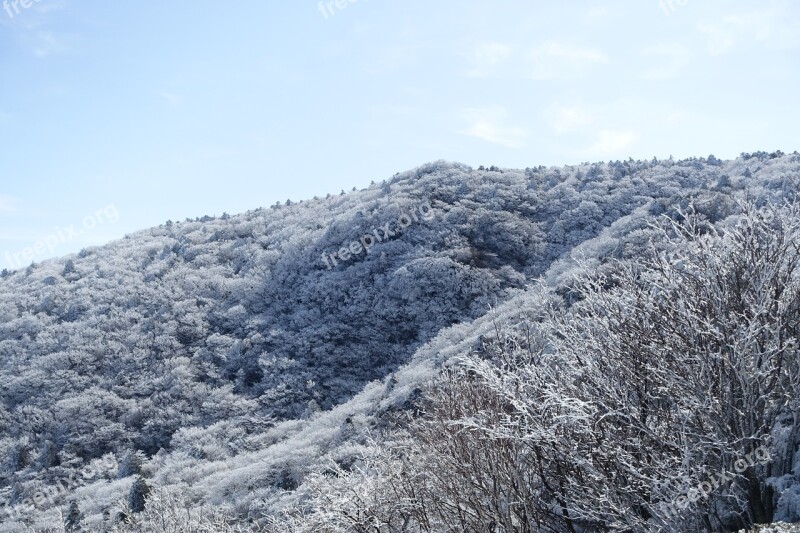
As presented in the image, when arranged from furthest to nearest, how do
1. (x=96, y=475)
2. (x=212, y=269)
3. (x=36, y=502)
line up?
(x=212, y=269) → (x=96, y=475) → (x=36, y=502)

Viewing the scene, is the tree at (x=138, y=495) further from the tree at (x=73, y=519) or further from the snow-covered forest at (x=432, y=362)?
the tree at (x=73, y=519)

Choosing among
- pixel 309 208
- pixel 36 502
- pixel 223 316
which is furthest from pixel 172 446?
pixel 309 208

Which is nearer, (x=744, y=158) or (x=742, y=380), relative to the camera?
(x=742, y=380)

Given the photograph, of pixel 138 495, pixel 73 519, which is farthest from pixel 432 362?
pixel 73 519

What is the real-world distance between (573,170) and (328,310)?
112ft

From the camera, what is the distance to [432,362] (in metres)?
30.2

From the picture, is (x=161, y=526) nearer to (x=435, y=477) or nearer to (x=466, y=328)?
(x=435, y=477)

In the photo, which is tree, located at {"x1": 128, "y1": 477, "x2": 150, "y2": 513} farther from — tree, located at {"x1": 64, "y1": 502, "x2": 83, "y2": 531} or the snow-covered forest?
tree, located at {"x1": 64, "y1": 502, "x2": 83, "y2": 531}

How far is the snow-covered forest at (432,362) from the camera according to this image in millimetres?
6926

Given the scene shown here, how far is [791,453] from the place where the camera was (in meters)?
6.99

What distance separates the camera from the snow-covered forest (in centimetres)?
693

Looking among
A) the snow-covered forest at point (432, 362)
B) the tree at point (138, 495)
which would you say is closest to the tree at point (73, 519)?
the snow-covered forest at point (432, 362)

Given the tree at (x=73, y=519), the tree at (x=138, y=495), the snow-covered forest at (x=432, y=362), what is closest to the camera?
Answer: the snow-covered forest at (x=432, y=362)

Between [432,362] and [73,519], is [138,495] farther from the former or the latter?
[432,362]
